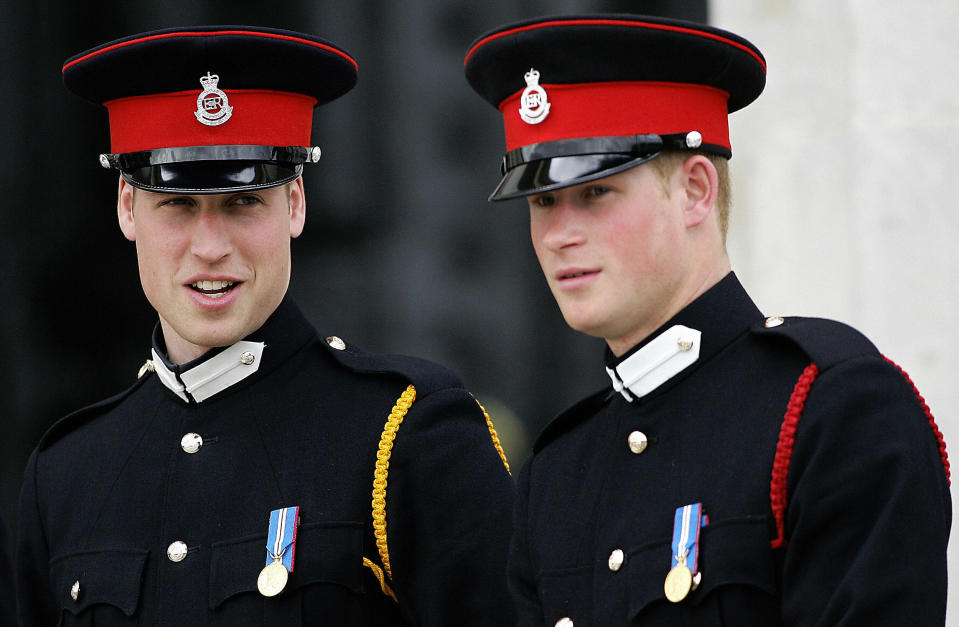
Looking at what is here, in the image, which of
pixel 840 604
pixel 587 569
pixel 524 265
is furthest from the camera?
pixel 524 265

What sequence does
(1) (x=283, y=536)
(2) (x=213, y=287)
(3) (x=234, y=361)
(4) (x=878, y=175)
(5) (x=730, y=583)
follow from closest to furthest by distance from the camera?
(5) (x=730, y=583), (1) (x=283, y=536), (2) (x=213, y=287), (3) (x=234, y=361), (4) (x=878, y=175)

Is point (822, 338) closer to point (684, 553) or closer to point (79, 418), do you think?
A: point (684, 553)

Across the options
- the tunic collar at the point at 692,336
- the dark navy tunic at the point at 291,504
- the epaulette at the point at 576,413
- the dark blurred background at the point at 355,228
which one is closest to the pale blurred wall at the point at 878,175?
the dark blurred background at the point at 355,228

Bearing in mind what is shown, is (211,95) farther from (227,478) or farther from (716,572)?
(716,572)

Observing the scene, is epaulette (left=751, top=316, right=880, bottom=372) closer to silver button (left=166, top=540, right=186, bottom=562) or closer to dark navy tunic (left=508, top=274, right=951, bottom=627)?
dark navy tunic (left=508, top=274, right=951, bottom=627)

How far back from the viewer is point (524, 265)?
5.66m

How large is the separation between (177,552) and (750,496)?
1285 millimetres

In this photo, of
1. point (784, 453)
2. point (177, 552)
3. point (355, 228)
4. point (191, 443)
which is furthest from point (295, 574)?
point (355, 228)

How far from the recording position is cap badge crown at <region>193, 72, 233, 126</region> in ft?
10.7

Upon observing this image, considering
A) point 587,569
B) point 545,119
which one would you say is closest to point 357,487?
point 587,569

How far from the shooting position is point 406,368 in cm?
330

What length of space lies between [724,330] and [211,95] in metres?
1.27

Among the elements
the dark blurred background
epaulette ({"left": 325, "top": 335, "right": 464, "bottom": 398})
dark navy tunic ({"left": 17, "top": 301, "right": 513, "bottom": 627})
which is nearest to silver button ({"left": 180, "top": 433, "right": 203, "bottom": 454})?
dark navy tunic ({"left": 17, "top": 301, "right": 513, "bottom": 627})

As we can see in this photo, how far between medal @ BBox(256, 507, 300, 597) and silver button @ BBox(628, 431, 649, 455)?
2.57 ft
